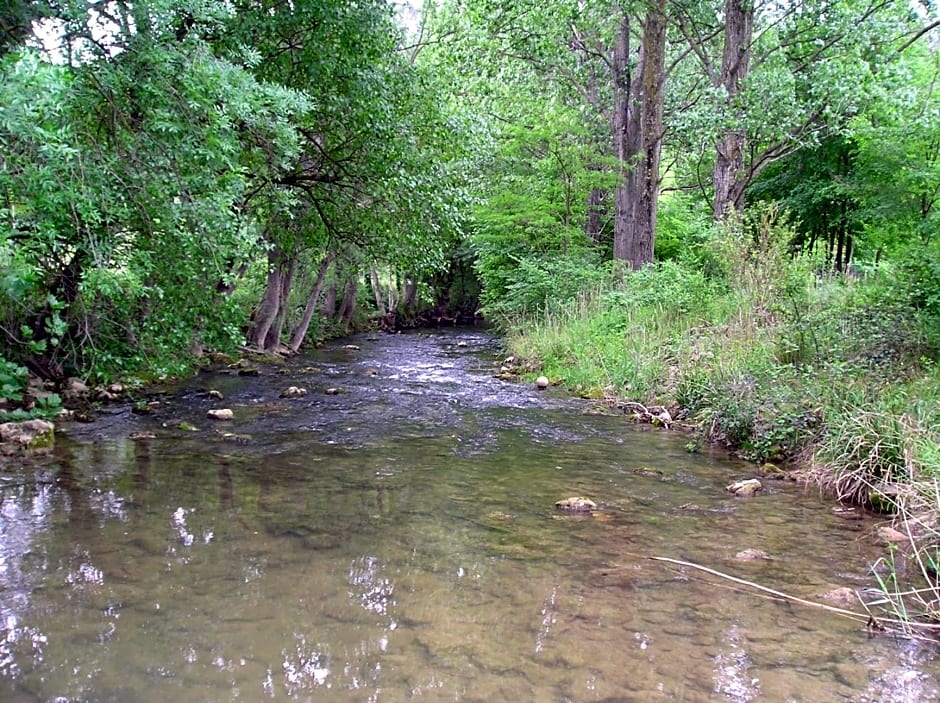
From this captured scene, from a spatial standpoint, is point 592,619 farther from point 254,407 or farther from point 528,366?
point 528,366

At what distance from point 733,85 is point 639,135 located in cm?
374

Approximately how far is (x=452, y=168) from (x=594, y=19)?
19.8ft

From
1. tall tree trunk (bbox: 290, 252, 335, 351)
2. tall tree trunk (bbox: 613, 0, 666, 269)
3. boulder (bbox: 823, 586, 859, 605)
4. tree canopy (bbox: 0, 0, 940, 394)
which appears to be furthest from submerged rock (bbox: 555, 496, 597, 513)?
tall tree trunk (bbox: 290, 252, 335, 351)

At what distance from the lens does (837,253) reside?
2031 centimetres

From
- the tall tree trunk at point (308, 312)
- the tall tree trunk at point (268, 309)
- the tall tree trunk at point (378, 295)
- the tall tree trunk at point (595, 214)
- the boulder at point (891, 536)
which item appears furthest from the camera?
the tall tree trunk at point (378, 295)

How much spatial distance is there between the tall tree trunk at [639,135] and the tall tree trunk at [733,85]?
1299 mm

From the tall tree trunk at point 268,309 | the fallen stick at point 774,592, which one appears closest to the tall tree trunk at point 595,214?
the tall tree trunk at point 268,309

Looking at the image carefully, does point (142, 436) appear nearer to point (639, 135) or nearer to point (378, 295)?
point (639, 135)

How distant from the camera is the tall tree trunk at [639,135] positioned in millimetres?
14172

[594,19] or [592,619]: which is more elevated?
[594,19]

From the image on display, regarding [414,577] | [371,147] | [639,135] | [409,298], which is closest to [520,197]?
[639,135]

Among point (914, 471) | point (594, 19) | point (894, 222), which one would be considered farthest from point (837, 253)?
point (914, 471)

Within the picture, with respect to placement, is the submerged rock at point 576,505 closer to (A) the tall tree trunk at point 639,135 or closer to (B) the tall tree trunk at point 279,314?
(A) the tall tree trunk at point 639,135

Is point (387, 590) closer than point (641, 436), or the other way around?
point (387, 590)
